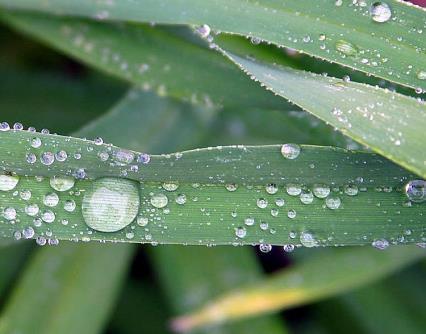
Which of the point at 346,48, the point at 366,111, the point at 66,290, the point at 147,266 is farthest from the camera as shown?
the point at 147,266

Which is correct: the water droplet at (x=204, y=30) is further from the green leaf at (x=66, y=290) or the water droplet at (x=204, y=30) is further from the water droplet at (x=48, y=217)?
the green leaf at (x=66, y=290)

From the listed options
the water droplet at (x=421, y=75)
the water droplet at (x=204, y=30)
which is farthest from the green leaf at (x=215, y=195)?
the water droplet at (x=204, y=30)

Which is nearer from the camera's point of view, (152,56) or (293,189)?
(293,189)

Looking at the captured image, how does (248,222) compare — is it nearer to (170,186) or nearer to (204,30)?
(170,186)

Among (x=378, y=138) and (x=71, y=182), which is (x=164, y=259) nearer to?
(x=71, y=182)

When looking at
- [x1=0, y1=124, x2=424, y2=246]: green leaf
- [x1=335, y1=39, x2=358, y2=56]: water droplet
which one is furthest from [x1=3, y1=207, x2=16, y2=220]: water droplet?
[x1=335, y1=39, x2=358, y2=56]: water droplet

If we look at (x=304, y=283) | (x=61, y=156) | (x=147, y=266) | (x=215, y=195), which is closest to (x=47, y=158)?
(x=61, y=156)

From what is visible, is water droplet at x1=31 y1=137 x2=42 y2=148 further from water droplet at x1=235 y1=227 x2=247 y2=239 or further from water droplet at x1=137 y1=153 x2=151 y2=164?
water droplet at x1=235 y1=227 x2=247 y2=239

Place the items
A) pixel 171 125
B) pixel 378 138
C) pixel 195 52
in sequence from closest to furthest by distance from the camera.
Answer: pixel 378 138, pixel 195 52, pixel 171 125

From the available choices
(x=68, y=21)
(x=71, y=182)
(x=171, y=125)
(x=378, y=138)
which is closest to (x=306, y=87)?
(x=378, y=138)
